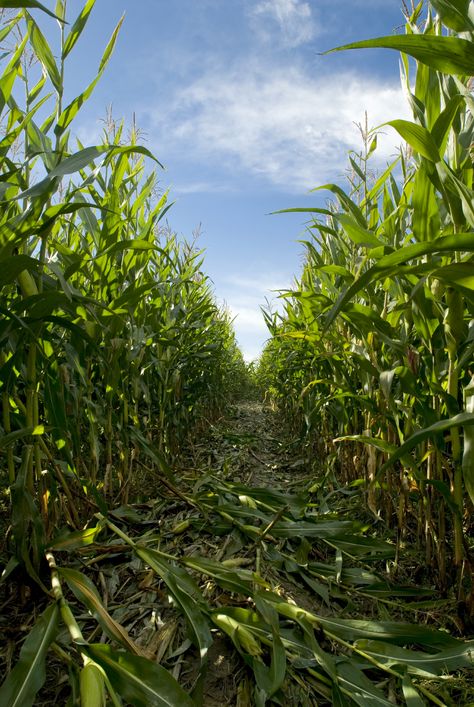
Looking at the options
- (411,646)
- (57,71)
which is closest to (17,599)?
(411,646)

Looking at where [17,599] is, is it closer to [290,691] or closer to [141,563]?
[141,563]

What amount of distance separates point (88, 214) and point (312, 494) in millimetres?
1836

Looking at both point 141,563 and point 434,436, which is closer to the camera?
point 434,436

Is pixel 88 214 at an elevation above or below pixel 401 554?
above

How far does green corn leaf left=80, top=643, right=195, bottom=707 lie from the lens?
0.74m

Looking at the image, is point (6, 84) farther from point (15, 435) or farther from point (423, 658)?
point (423, 658)

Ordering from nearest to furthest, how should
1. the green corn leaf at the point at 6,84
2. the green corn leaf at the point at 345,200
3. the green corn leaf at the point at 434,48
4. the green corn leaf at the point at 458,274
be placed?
the green corn leaf at the point at 434,48, the green corn leaf at the point at 458,274, the green corn leaf at the point at 6,84, the green corn leaf at the point at 345,200

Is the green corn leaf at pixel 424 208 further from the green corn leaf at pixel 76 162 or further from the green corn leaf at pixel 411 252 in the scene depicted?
the green corn leaf at pixel 76 162

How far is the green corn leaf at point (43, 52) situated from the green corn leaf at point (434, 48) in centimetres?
80

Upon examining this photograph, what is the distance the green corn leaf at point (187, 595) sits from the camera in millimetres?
945

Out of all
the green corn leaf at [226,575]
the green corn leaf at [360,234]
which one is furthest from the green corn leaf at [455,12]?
the green corn leaf at [226,575]

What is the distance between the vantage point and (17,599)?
119cm

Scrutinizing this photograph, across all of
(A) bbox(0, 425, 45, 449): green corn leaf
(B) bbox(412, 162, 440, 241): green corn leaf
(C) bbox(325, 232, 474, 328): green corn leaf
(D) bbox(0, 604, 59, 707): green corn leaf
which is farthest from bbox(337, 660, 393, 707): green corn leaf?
(B) bbox(412, 162, 440, 241): green corn leaf

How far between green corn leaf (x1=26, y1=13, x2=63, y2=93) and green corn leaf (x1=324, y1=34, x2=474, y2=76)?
0.80m
